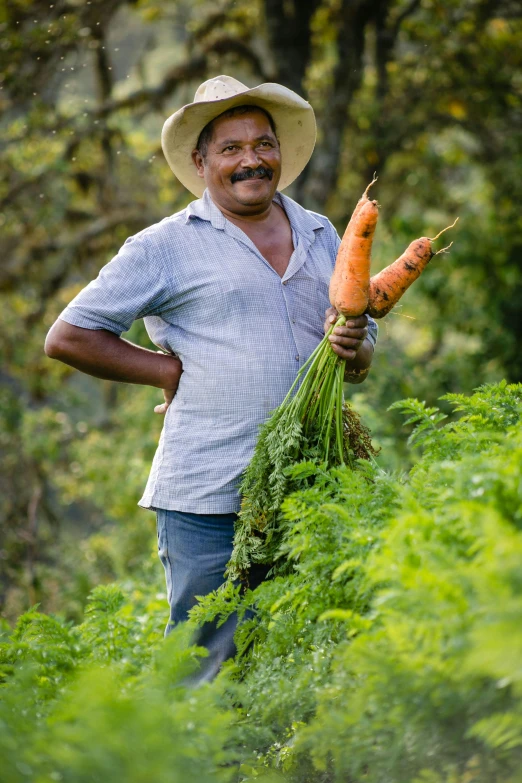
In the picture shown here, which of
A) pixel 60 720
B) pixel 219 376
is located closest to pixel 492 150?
pixel 219 376

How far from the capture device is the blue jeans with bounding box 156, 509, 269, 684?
10.9ft

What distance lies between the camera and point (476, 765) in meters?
2.00

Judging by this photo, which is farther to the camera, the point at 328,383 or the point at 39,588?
the point at 39,588

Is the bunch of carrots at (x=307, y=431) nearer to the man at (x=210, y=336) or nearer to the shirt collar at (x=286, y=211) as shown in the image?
the man at (x=210, y=336)

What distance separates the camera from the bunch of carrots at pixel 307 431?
3107 mm

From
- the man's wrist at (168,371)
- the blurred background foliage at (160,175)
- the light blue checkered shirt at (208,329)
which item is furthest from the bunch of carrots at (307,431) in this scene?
the blurred background foliage at (160,175)

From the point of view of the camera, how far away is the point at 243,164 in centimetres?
350

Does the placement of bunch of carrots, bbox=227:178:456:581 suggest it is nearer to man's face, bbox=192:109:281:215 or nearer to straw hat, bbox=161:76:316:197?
man's face, bbox=192:109:281:215

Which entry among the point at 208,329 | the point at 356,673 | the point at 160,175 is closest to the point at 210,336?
the point at 208,329

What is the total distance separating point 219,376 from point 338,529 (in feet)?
3.14

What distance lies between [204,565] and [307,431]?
0.64m

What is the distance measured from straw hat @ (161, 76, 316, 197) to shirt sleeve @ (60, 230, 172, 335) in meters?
0.66

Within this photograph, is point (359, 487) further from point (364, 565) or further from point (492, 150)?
point (492, 150)

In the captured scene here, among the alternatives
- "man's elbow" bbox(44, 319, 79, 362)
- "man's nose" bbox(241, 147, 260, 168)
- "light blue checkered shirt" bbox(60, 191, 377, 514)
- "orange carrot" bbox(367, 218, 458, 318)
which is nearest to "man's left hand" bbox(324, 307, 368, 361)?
"orange carrot" bbox(367, 218, 458, 318)
